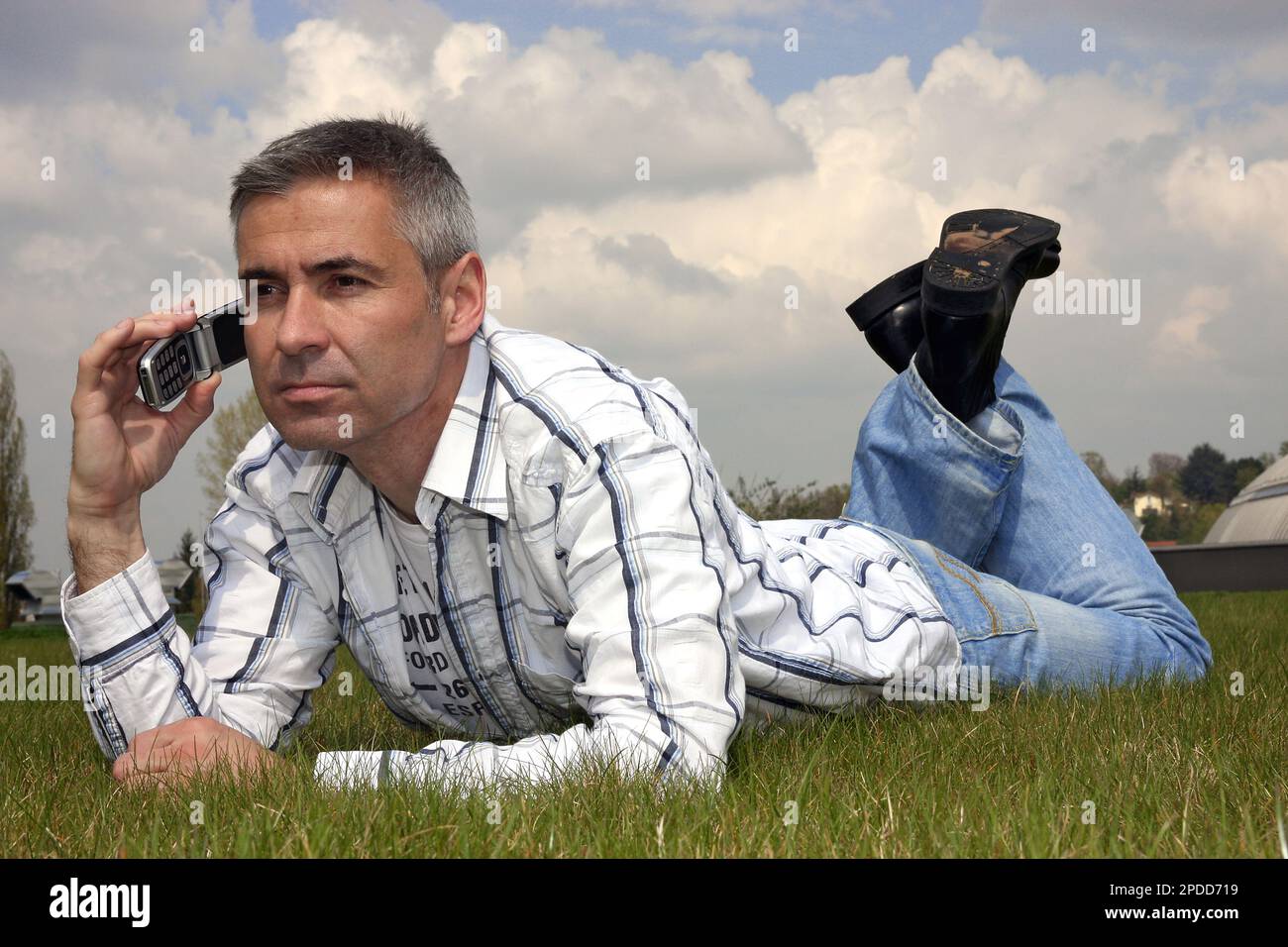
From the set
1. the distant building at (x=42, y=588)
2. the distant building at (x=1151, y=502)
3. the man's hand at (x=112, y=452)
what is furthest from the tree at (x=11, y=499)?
the distant building at (x=1151, y=502)

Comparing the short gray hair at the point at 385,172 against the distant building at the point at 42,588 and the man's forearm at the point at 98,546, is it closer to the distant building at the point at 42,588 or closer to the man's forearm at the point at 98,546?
the man's forearm at the point at 98,546

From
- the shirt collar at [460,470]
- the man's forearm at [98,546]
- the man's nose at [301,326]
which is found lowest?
the man's forearm at [98,546]

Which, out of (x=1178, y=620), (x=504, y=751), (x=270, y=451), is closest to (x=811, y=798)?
(x=504, y=751)

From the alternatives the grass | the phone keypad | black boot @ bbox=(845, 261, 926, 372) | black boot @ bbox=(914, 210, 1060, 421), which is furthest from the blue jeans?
the phone keypad

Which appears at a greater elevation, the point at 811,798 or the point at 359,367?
the point at 359,367

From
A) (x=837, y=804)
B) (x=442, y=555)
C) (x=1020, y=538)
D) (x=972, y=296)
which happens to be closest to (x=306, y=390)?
(x=442, y=555)

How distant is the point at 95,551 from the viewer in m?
3.25

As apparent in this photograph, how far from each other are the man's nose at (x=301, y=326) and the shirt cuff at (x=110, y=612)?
2.77 ft

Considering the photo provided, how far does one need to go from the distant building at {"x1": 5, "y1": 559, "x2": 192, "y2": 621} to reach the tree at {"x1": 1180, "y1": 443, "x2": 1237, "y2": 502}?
87400 mm

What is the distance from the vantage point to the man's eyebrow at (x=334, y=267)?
112 inches

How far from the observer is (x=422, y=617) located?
3.23m

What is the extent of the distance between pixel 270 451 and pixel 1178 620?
11.1 ft

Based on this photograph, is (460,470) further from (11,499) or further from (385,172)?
(11,499)
